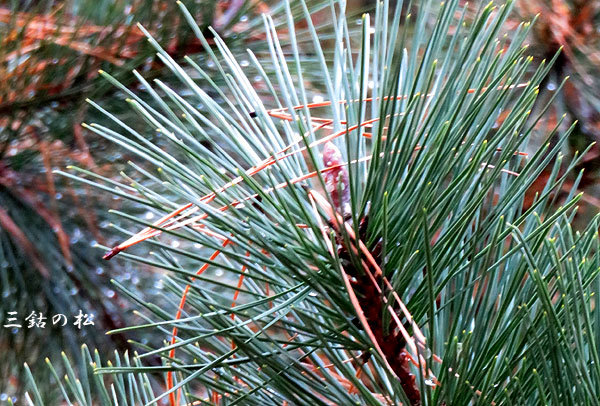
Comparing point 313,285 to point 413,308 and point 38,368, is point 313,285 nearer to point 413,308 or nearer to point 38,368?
point 413,308

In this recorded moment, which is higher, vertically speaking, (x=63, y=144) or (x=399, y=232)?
(x=399, y=232)

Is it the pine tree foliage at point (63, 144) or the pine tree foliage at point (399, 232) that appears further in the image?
the pine tree foliage at point (63, 144)

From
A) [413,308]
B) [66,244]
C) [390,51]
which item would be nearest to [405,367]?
[413,308]

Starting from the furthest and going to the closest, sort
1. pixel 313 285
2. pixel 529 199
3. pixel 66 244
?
pixel 529 199
pixel 66 244
pixel 313 285

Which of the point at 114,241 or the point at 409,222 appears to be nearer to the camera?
the point at 409,222

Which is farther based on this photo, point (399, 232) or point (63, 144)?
point (63, 144)

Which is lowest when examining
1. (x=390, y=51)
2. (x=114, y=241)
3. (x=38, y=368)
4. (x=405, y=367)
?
(x=38, y=368)

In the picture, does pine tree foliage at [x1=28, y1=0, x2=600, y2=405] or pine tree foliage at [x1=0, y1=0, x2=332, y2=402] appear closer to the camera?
pine tree foliage at [x1=28, y1=0, x2=600, y2=405]

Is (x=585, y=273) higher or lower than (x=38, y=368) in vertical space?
higher

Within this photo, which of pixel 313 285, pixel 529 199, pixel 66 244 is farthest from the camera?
pixel 529 199
